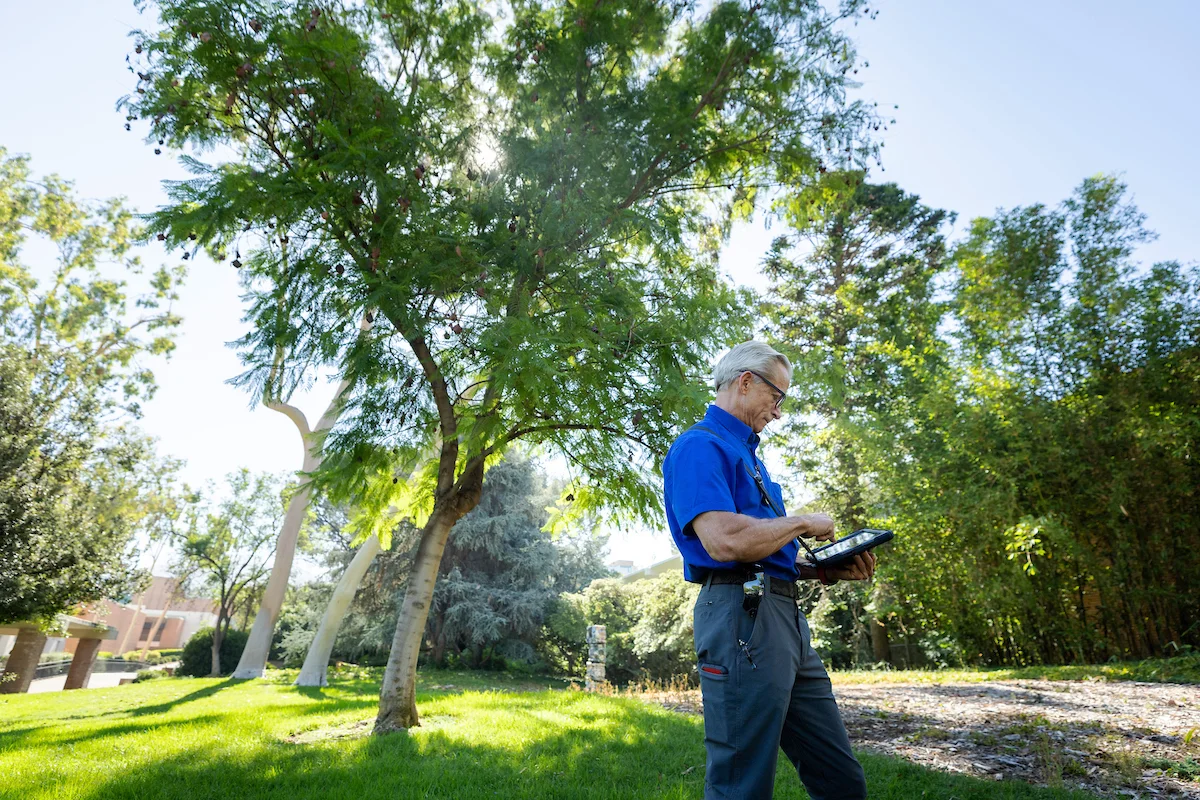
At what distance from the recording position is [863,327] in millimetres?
15867

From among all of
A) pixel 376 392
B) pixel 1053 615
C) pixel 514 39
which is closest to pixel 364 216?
pixel 376 392

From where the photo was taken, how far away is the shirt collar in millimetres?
2156

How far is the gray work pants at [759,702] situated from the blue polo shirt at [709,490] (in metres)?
0.10

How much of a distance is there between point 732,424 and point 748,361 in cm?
23

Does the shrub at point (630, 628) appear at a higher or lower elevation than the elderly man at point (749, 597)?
higher

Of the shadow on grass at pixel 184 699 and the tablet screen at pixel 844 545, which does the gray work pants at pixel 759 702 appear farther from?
the shadow on grass at pixel 184 699

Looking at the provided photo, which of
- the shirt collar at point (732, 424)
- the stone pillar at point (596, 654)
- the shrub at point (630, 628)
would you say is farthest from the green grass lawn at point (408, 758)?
the shrub at point (630, 628)

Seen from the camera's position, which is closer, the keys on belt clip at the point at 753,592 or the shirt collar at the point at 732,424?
the keys on belt clip at the point at 753,592

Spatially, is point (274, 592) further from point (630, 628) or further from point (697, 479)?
point (697, 479)

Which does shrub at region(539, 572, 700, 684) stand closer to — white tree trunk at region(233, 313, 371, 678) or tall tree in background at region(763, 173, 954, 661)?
tall tree in background at region(763, 173, 954, 661)

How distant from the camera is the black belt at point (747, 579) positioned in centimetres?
189

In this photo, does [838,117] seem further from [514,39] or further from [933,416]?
[933,416]

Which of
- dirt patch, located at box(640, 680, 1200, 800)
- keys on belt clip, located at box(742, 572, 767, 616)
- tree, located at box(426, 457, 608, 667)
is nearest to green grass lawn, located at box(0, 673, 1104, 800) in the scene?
dirt patch, located at box(640, 680, 1200, 800)

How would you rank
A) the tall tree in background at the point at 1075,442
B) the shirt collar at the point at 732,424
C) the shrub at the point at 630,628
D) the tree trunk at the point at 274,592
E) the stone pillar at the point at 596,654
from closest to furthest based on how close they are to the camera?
the shirt collar at the point at 732,424, the tall tree in background at the point at 1075,442, the stone pillar at the point at 596,654, the tree trunk at the point at 274,592, the shrub at the point at 630,628
